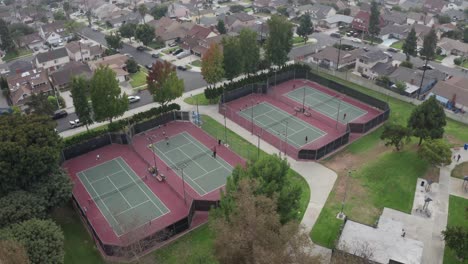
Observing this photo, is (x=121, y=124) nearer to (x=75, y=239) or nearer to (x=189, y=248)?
(x=75, y=239)

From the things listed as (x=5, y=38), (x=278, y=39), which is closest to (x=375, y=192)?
(x=278, y=39)

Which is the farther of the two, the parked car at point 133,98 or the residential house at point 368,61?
the residential house at point 368,61

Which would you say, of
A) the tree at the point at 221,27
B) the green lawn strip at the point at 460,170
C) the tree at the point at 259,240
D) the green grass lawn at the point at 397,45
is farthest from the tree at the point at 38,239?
the green grass lawn at the point at 397,45

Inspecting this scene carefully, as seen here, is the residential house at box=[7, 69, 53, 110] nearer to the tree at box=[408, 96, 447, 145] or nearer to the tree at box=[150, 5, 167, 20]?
the tree at box=[150, 5, 167, 20]

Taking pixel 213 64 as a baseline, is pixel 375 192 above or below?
below

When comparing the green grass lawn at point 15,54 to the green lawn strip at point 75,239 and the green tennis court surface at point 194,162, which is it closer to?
the green tennis court surface at point 194,162

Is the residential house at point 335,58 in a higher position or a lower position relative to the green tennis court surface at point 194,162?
higher
